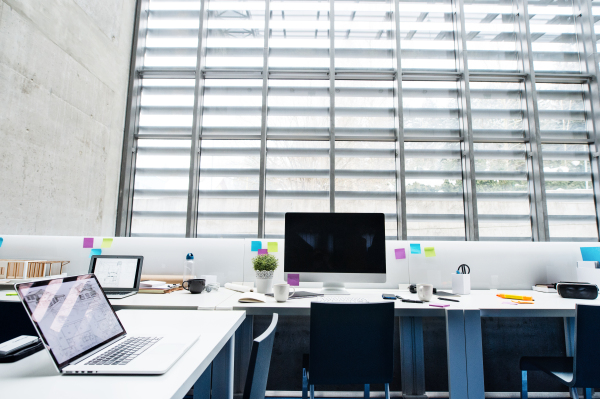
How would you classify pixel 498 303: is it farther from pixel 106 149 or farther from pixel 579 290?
pixel 106 149

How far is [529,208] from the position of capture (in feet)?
10.9

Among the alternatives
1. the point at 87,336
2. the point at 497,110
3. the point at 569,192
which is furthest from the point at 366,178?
the point at 87,336

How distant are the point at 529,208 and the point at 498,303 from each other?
7.12ft

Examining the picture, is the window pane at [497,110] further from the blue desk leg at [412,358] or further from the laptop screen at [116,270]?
the laptop screen at [116,270]

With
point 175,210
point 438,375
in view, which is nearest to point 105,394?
point 438,375

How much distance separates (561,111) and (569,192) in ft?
3.04

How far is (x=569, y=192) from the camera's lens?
3.34 m

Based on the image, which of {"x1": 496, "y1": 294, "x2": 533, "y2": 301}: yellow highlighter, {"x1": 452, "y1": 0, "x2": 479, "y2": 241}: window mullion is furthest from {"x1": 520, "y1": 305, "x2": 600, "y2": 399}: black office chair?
{"x1": 452, "y1": 0, "x2": 479, "y2": 241}: window mullion

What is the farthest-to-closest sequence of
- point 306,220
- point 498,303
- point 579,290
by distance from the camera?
point 306,220 → point 579,290 → point 498,303

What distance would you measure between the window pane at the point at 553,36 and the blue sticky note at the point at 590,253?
226 centimetres

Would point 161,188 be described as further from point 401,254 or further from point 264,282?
point 401,254

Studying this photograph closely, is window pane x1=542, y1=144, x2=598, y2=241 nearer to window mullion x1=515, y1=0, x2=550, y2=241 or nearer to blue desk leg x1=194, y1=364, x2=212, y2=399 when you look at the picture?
window mullion x1=515, y1=0, x2=550, y2=241

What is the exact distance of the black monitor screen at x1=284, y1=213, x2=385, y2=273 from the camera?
2.12m

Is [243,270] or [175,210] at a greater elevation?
[175,210]
